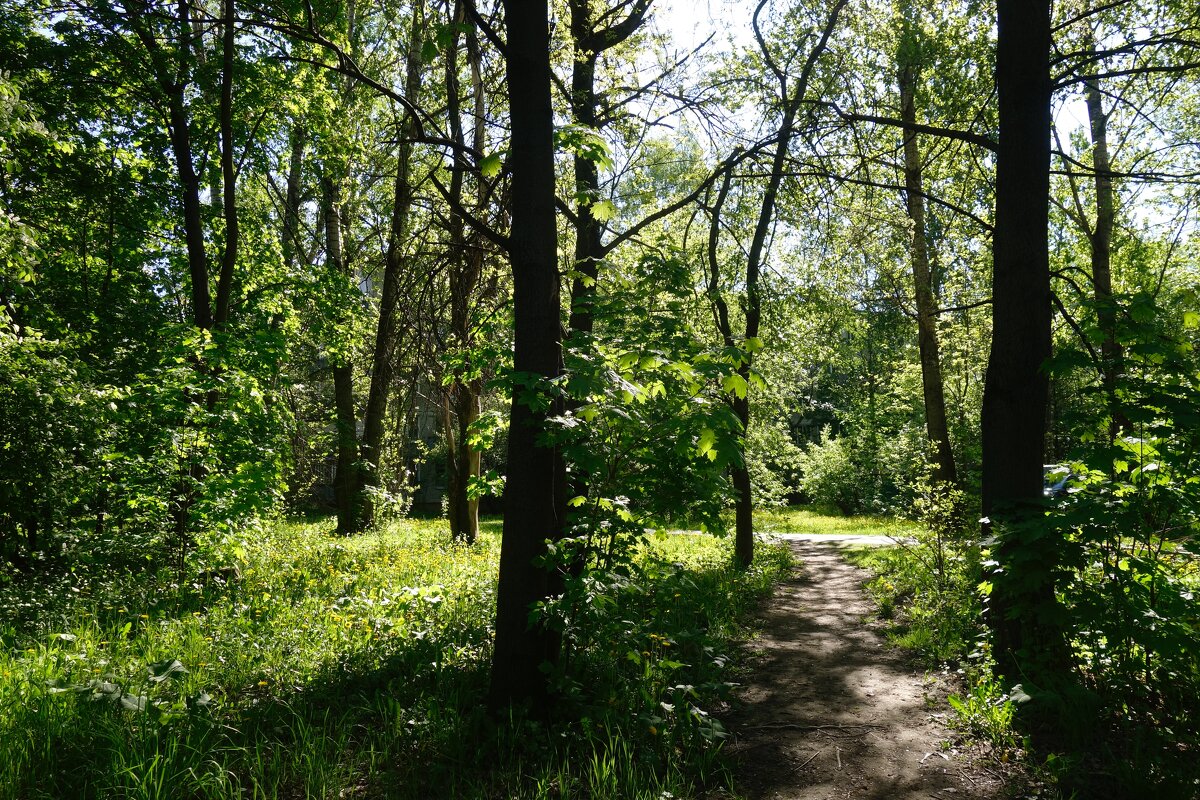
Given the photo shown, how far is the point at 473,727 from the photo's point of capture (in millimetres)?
4156

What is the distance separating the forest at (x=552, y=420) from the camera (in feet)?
12.7

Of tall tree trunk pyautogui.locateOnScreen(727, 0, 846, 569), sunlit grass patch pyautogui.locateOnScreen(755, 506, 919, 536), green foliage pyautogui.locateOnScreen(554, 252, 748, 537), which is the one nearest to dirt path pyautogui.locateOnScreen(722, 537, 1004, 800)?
green foliage pyautogui.locateOnScreen(554, 252, 748, 537)

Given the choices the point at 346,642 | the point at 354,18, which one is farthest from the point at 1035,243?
the point at 354,18

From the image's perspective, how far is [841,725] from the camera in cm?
466

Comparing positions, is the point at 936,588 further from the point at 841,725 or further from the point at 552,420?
the point at 552,420

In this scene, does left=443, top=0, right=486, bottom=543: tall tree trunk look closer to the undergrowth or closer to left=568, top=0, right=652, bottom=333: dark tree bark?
left=568, top=0, right=652, bottom=333: dark tree bark

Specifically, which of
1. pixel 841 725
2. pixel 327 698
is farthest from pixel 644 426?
pixel 327 698

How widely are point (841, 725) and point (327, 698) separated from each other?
367 centimetres

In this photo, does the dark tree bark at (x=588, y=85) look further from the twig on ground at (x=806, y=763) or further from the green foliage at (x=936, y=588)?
the green foliage at (x=936, y=588)

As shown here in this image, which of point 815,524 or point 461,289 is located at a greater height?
point 461,289

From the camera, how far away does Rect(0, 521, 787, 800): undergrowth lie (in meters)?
3.53

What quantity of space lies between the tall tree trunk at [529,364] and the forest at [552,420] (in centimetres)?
3

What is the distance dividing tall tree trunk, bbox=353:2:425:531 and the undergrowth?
12.8 feet

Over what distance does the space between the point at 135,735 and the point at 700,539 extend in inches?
486
